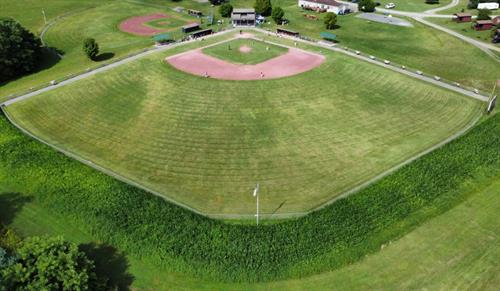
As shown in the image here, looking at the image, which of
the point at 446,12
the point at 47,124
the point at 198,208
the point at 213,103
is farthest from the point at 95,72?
the point at 446,12

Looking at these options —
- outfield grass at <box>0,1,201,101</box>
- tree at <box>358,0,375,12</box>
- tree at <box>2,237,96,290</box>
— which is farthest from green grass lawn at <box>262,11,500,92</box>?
tree at <box>2,237,96,290</box>

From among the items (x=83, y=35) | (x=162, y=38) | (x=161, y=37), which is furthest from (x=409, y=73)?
(x=83, y=35)

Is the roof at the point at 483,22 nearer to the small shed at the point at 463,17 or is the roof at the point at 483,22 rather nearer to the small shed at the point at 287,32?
the small shed at the point at 463,17

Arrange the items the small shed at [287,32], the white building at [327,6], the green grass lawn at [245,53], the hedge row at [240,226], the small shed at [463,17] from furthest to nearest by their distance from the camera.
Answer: the white building at [327,6] < the small shed at [463,17] < the small shed at [287,32] < the green grass lawn at [245,53] < the hedge row at [240,226]

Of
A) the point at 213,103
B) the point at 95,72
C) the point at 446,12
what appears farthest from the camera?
the point at 446,12

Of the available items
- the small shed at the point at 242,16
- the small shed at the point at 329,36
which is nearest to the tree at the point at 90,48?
the small shed at the point at 242,16

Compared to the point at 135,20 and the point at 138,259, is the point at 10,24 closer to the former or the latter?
the point at 135,20

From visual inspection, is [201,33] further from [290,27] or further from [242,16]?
[290,27]
